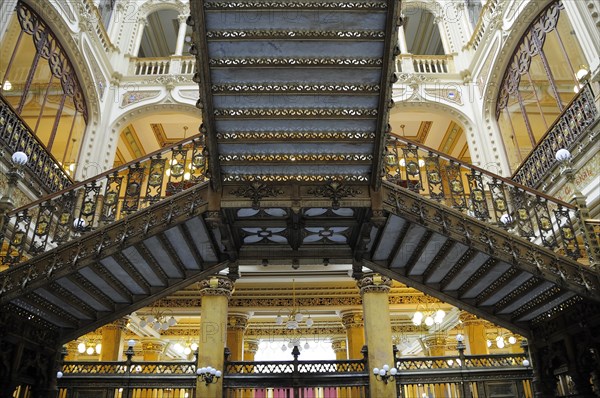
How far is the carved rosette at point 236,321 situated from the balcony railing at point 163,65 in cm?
727

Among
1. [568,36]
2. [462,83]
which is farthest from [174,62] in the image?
[568,36]

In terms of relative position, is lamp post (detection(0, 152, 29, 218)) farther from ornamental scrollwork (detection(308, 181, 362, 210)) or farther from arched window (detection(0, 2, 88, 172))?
arched window (detection(0, 2, 88, 172))

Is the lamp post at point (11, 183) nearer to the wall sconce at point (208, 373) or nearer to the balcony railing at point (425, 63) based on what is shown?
the wall sconce at point (208, 373)

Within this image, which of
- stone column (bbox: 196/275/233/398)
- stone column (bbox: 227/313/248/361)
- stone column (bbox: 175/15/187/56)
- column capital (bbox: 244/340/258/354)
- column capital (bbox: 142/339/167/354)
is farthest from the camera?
column capital (bbox: 244/340/258/354)

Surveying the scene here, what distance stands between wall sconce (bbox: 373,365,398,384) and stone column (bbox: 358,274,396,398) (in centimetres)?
8

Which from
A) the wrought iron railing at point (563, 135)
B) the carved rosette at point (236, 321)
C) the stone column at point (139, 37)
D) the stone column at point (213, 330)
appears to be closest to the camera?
the wrought iron railing at point (563, 135)

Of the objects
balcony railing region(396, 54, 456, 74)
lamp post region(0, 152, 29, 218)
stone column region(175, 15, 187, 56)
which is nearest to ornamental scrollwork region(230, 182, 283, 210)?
lamp post region(0, 152, 29, 218)

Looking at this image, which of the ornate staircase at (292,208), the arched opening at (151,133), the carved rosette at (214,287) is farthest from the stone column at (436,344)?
the arched opening at (151,133)

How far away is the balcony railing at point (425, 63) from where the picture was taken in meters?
13.9

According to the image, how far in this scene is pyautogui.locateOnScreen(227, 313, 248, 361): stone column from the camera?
12.6 m

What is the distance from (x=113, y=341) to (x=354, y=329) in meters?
6.31

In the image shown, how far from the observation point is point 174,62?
14.2m

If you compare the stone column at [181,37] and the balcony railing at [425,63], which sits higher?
the stone column at [181,37]

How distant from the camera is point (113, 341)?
1156 cm
